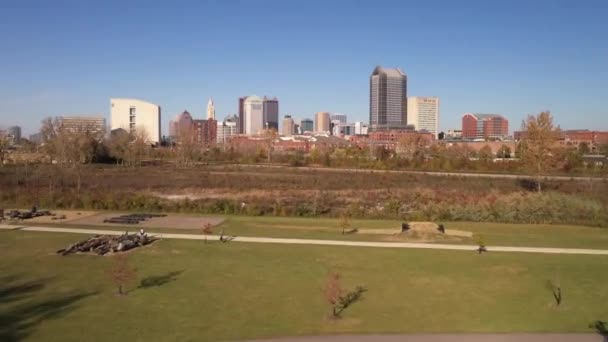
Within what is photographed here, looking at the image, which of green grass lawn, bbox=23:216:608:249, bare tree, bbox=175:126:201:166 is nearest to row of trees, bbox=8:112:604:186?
bare tree, bbox=175:126:201:166

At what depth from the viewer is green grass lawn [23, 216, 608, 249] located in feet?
72.7

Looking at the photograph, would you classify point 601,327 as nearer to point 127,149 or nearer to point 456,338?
point 456,338

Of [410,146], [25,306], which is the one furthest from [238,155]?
[25,306]

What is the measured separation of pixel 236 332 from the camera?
11.4 meters

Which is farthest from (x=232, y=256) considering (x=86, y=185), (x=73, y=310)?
(x=86, y=185)

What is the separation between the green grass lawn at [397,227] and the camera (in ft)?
72.7

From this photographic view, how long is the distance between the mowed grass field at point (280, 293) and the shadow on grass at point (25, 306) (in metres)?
0.03

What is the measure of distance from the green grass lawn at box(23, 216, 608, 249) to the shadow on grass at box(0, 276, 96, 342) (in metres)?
8.99

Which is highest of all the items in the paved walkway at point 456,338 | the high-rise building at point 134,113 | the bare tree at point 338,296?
the high-rise building at point 134,113

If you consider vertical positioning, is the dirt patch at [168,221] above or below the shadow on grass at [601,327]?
above

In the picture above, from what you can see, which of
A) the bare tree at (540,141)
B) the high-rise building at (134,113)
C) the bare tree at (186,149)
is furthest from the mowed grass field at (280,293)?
the high-rise building at (134,113)

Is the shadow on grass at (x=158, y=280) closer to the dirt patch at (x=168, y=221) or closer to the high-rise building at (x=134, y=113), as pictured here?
the dirt patch at (x=168, y=221)

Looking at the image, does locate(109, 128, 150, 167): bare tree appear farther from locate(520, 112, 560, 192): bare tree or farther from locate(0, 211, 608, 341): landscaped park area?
locate(520, 112, 560, 192): bare tree

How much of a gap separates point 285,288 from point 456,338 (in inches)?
212
